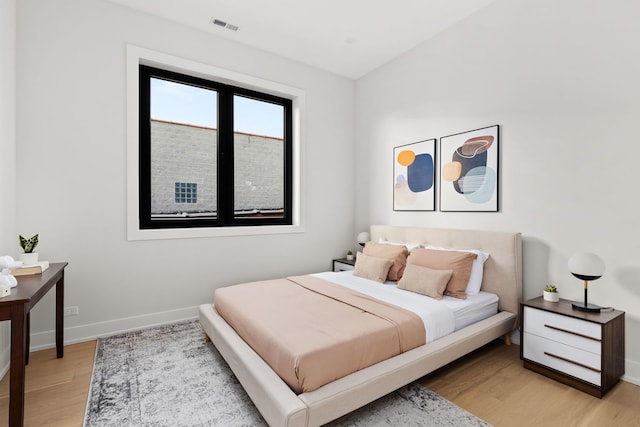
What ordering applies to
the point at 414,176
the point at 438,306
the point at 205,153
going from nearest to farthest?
the point at 438,306
the point at 205,153
the point at 414,176

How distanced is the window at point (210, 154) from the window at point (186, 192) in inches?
0.4

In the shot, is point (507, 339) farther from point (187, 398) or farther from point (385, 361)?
point (187, 398)

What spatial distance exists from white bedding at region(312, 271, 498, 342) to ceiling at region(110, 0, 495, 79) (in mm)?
2669

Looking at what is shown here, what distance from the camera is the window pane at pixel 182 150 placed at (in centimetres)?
330

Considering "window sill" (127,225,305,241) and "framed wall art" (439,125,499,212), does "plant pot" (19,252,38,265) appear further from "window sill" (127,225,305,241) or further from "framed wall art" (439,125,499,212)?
"framed wall art" (439,125,499,212)

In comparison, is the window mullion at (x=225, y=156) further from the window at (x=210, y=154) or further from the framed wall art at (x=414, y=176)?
the framed wall art at (x=414, y=176)

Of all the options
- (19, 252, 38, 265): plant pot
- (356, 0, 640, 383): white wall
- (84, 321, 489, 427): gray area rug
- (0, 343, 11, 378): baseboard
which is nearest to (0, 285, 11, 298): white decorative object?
(19, 252, 38, 265): plant pot

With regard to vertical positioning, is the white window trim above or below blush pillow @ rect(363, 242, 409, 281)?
above

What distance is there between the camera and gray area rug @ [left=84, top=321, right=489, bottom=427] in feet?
5.79

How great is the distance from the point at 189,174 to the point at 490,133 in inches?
123

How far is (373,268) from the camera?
3.20 metres

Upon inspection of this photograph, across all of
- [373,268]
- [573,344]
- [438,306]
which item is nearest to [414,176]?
[373,268]

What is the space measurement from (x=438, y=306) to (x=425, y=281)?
339 millimetres

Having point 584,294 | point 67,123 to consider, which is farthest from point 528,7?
point 67,123
